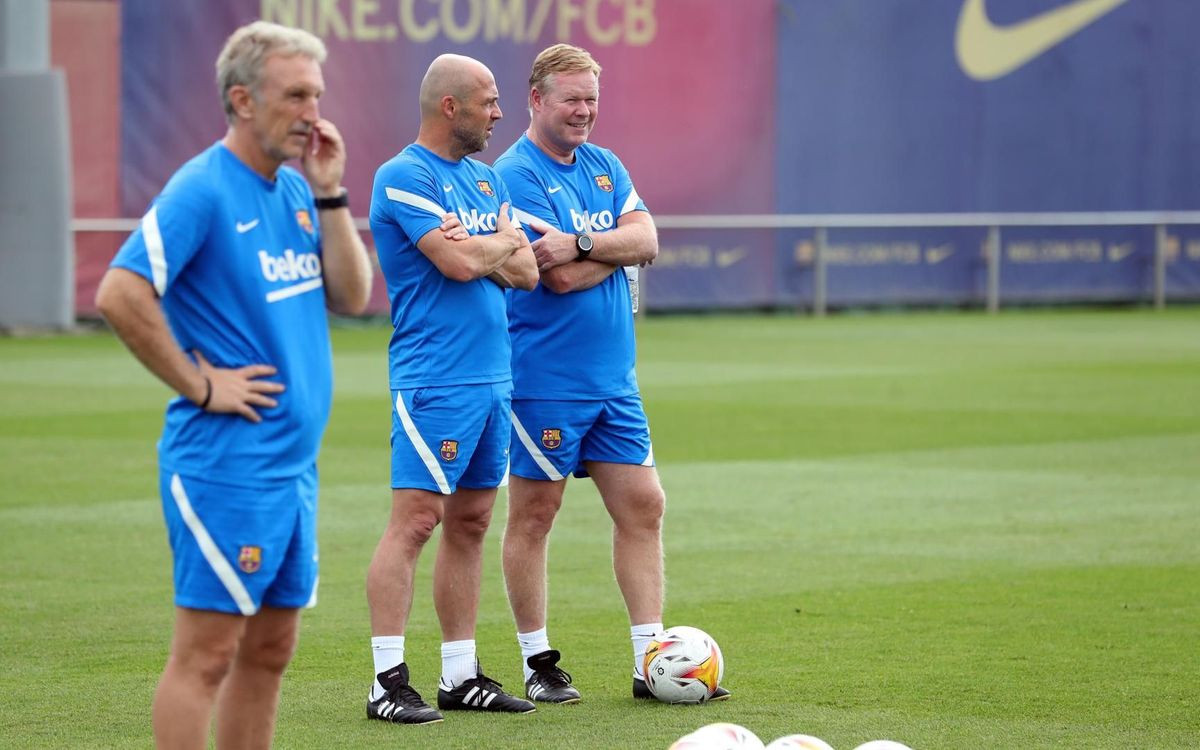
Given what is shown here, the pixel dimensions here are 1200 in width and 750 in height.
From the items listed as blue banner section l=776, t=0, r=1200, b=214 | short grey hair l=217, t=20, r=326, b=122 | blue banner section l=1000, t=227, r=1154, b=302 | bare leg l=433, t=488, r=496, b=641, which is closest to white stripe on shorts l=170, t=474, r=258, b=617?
short grey hair l=217, t=20, r=326, b=122

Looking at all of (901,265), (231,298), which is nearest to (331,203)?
(231,298)

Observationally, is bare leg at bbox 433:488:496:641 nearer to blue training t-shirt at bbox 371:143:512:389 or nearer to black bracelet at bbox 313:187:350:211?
blue training t-shirt at bbox 371:143:512:389

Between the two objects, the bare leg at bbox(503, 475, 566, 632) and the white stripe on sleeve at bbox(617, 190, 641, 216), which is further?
the white stripe on sleeve at bbox(617, 190, 641, 216)

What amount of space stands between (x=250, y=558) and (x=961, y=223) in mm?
27848

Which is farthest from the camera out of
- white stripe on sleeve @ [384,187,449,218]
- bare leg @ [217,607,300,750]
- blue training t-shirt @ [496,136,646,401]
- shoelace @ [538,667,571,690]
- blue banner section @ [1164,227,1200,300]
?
blue banner section @ [1164,227,1200,300]

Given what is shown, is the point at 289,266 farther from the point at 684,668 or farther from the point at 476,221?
the point at 684,668

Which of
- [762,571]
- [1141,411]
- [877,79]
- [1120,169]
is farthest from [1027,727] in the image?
[1120,169]

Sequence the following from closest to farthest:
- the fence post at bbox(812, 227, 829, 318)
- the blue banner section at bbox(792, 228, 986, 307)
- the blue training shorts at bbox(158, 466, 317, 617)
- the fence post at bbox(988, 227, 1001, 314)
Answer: the blue training shorts at bbox(158, 466, 317, 617), the fence post at bbox(812, 227, 829, 318), the blue banner section at bbox(792, 228, 986, 307), the fence post at bbox(988, 227, 1001, 314)

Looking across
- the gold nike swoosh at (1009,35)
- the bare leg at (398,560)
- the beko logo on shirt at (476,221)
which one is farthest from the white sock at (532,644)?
the gold nike swoosh at (1009,35)

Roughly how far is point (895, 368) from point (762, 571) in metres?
11.9

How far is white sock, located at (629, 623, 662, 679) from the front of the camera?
7.27 meters

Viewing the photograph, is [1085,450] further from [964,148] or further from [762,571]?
[964,148]

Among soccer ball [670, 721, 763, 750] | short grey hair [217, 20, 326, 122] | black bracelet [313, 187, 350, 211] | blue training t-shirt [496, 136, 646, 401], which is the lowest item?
soccer ball [670, 721, 763, 750]

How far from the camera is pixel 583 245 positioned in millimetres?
7285
